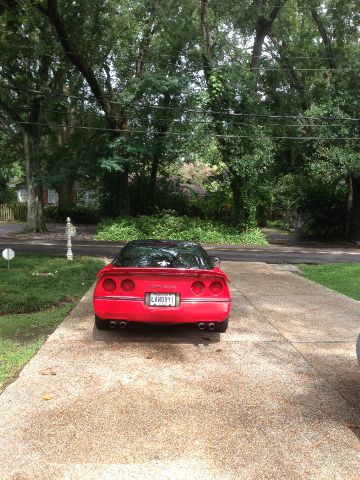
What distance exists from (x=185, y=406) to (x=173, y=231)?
21025 mm

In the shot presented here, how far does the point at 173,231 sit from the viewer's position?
24.8m

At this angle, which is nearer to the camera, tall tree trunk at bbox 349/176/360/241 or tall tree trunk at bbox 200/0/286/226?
tall tree trunk at bbox 200/0/286/226

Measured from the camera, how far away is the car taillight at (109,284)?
5594mm

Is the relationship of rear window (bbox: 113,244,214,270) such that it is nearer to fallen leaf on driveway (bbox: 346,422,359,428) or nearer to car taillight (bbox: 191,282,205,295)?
car taillight (bbox: 191,282,205,295)

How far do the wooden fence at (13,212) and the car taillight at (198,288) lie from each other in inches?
1446

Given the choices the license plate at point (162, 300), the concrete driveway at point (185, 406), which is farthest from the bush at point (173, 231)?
the license plate at point (162, 300)

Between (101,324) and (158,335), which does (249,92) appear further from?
(101,324)

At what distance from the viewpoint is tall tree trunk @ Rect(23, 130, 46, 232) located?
26094 millimetres

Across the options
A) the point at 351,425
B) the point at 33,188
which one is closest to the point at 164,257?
the point at 351,425

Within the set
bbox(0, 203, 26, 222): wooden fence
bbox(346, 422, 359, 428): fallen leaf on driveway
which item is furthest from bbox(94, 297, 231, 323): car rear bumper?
bbox(0, 203, 26, 222): wooden fence

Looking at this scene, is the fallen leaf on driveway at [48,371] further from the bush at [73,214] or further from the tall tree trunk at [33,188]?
the bush at [73,214]

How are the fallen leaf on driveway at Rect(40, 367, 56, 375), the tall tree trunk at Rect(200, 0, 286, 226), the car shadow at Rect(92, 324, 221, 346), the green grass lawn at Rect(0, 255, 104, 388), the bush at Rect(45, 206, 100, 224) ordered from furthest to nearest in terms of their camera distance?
the bush at Rect(45, 206, 100, 224), the tall tree trunk at Rect(200, 0, 286, 226), the car shadow at Rect(92, 324, 221, 346), the green grass lawn at Rect(0, 255, 104, 388), the fallen leaf on driveway at Rect(40, 367, 56, 375)

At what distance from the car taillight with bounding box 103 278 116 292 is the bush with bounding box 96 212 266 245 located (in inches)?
724

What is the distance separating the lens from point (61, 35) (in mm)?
21016
